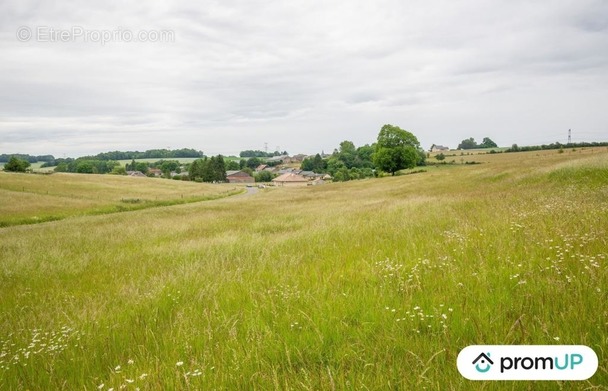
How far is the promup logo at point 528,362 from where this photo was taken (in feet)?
6.41

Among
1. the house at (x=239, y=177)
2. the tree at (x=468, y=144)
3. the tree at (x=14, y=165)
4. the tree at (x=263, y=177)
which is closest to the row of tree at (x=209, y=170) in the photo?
the house at (x=239, y=177)

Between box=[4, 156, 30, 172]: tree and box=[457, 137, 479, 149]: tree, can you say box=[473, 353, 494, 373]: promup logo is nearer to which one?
box=[4, 156, 30, 172]: tree

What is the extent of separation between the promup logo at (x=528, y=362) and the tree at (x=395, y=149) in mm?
72685

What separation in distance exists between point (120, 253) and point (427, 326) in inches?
348

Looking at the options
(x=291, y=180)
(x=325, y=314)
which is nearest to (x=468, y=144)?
(x=291, y=180)

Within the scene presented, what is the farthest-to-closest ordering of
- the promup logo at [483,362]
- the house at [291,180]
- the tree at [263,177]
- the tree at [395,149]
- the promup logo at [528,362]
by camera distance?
the tree at [263,177], the house at [291,180], the tree at [395,149], the promup logo at [483,362], the promup logo at [528,362]

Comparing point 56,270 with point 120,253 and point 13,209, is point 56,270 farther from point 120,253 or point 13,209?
point 13,209

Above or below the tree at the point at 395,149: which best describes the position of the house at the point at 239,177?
below

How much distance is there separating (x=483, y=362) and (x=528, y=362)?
311mm

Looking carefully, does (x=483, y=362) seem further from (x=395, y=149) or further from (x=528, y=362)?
(x=395, y=149)

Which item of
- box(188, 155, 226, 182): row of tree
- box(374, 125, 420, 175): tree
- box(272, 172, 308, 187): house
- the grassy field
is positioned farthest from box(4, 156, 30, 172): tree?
the grassy field

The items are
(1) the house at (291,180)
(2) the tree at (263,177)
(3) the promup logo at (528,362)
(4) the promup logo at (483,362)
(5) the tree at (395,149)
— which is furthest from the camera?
(2) the tree at (263,177)

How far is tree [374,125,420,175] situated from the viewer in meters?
71.7

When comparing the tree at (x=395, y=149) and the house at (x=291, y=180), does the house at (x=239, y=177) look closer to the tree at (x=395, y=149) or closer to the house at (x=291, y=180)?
the house at (x=291, y=180)
